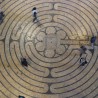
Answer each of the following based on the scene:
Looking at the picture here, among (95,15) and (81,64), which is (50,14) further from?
(81,64)

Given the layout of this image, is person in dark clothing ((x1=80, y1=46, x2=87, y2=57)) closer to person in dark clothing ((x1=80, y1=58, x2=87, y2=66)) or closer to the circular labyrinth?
the circular labyrinth

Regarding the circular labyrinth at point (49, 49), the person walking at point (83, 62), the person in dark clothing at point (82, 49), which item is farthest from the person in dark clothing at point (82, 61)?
the person in dark clothing at point (82, 49)

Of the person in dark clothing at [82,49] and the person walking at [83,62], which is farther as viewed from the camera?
the person in dark clothing at [82,49]

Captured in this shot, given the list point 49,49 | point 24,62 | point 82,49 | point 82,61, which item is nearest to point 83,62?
point 82,61

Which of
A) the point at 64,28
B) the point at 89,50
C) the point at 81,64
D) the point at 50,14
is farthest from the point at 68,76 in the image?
the point at 50,14

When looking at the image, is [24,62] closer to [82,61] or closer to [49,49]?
[49,49]

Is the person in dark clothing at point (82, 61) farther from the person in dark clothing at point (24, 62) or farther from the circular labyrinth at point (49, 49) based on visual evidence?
the person in dark clothing at point (24, 62)

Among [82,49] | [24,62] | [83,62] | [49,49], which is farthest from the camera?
[49,49]

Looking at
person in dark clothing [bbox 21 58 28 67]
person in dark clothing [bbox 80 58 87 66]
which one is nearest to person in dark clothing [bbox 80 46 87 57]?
person in dark clothing [bbox 80 58 87 66]
